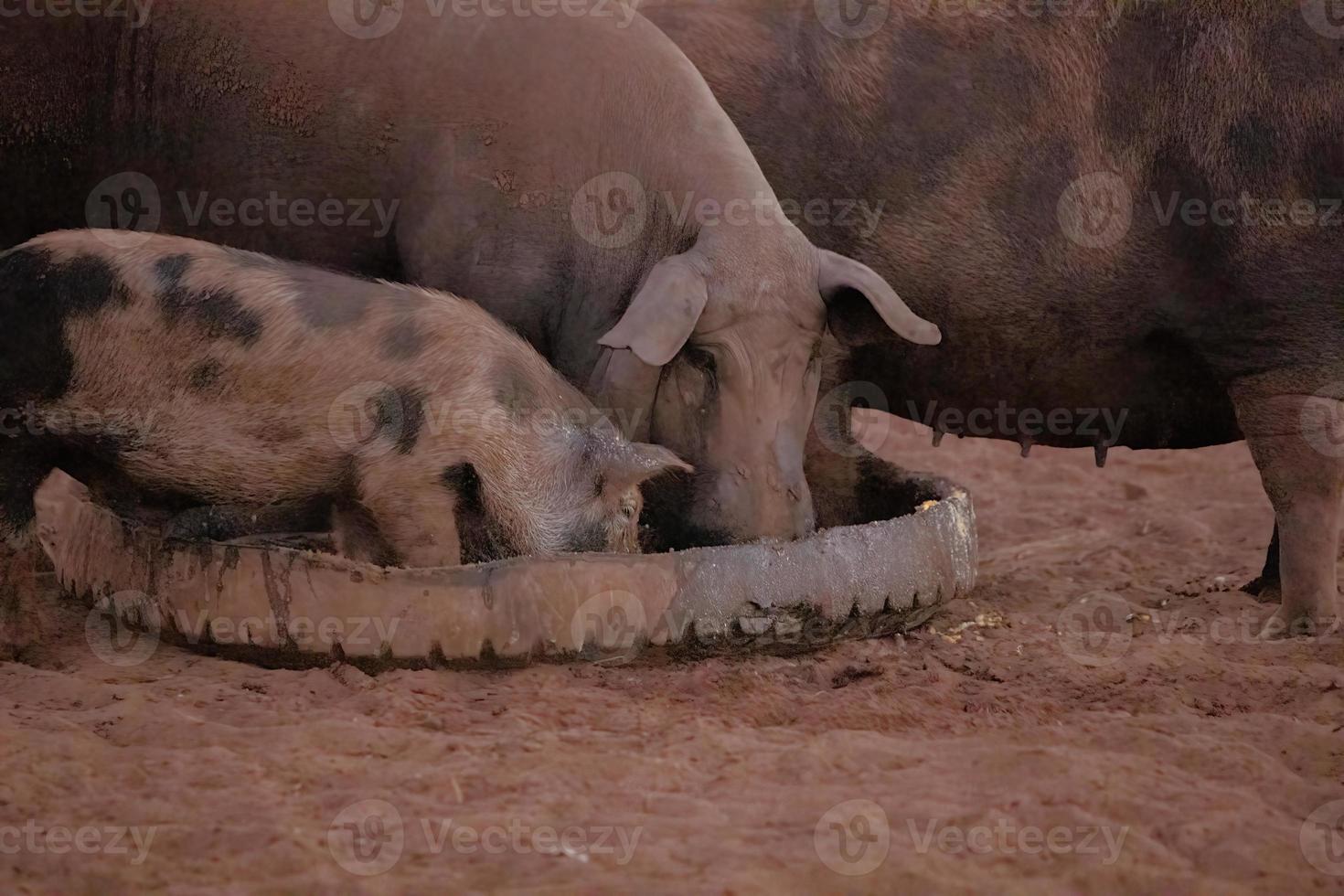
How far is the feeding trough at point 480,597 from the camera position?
3580 millimetres

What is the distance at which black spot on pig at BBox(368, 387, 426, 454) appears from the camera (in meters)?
3.72

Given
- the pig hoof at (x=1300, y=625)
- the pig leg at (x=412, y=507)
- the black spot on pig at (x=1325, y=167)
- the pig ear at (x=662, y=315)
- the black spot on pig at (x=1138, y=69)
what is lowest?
the pig hoof at (x=1300, y=625)

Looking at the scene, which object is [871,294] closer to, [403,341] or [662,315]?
[662,315]

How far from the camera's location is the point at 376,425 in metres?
3.74

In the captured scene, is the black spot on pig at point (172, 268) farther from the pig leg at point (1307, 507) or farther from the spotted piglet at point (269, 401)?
the pig leg at point (1307, 507)

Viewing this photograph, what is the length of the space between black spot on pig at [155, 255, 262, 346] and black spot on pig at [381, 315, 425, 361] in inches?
12.5

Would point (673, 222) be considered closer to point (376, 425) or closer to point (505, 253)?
point (505, 253)

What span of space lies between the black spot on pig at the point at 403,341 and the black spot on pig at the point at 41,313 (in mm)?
653

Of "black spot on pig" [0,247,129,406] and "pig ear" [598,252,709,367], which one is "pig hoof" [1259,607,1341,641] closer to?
"pig ear" [598,252,709,367]

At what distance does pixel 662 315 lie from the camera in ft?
13.2

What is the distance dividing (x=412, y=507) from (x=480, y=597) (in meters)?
0.32

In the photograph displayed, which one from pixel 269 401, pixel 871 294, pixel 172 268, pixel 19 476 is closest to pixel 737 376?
pixel 871 294

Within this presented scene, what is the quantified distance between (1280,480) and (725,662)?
212 cm

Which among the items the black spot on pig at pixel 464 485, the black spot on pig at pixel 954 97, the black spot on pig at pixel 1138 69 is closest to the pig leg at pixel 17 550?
the black spot on pig at pixel 464 485
